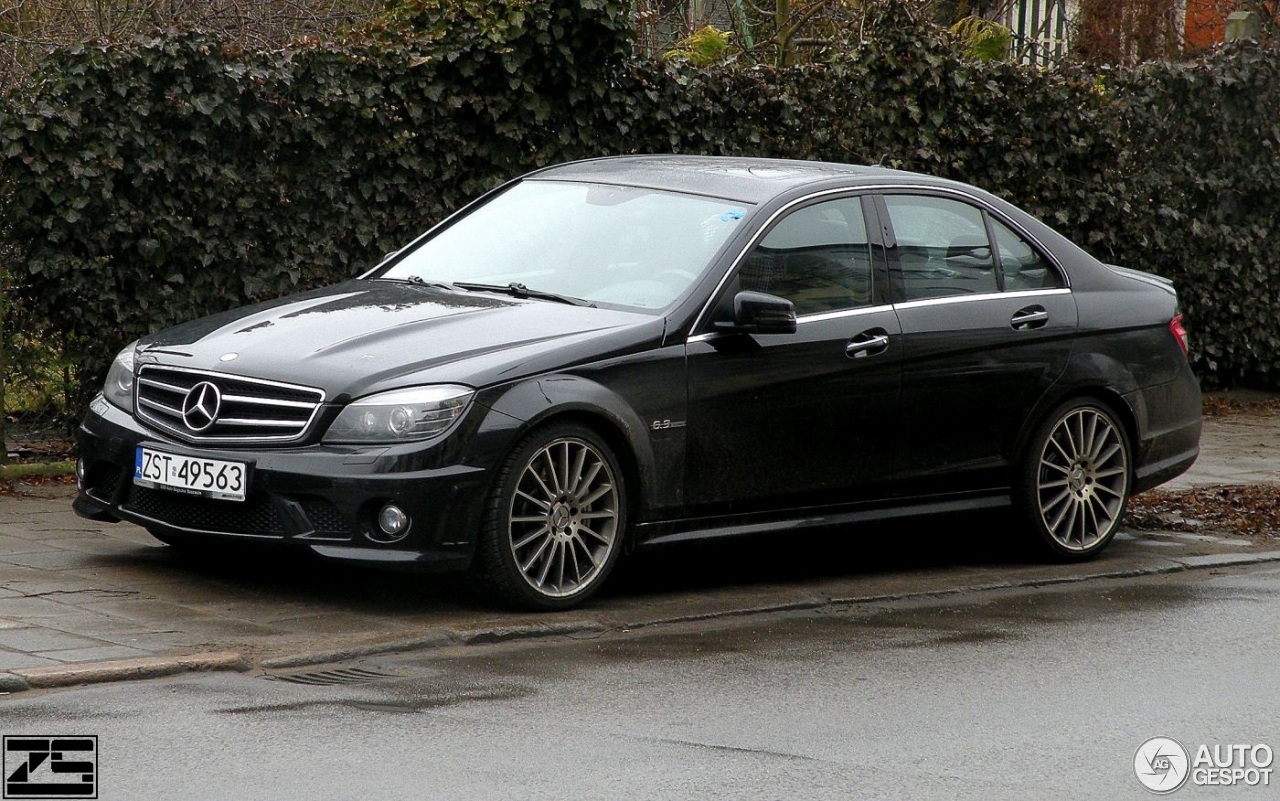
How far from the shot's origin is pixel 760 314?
7793mm

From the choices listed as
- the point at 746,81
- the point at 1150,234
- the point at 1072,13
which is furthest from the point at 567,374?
the point at 1072,13

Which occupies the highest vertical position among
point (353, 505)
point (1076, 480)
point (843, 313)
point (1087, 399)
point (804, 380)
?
point (843, 313)

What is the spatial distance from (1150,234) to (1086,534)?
21.5 ft

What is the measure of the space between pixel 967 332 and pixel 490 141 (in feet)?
13.7

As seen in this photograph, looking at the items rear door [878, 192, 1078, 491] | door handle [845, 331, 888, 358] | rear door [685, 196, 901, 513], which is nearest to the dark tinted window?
rear door [878, 192, 1078, 491]

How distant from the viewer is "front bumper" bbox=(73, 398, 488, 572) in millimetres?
6992

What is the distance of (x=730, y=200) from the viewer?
839cm

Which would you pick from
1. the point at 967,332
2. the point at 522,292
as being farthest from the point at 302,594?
the point at 967,332

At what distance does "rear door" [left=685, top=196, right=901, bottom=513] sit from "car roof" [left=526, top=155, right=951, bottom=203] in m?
0.18

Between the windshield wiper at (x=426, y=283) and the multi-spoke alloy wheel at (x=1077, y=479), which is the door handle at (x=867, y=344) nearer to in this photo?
the multi-spoke alloy wheel at (x=1077, y=479)

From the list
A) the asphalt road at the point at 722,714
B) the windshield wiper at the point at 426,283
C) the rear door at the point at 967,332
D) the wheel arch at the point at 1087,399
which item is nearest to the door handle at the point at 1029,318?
the rear door at the point at 967,332

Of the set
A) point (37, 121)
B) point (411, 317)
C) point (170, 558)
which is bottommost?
point (170, 558)

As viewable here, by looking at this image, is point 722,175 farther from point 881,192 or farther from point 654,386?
point 654,386

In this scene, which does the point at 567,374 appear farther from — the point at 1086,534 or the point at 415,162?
the point at 415,162
